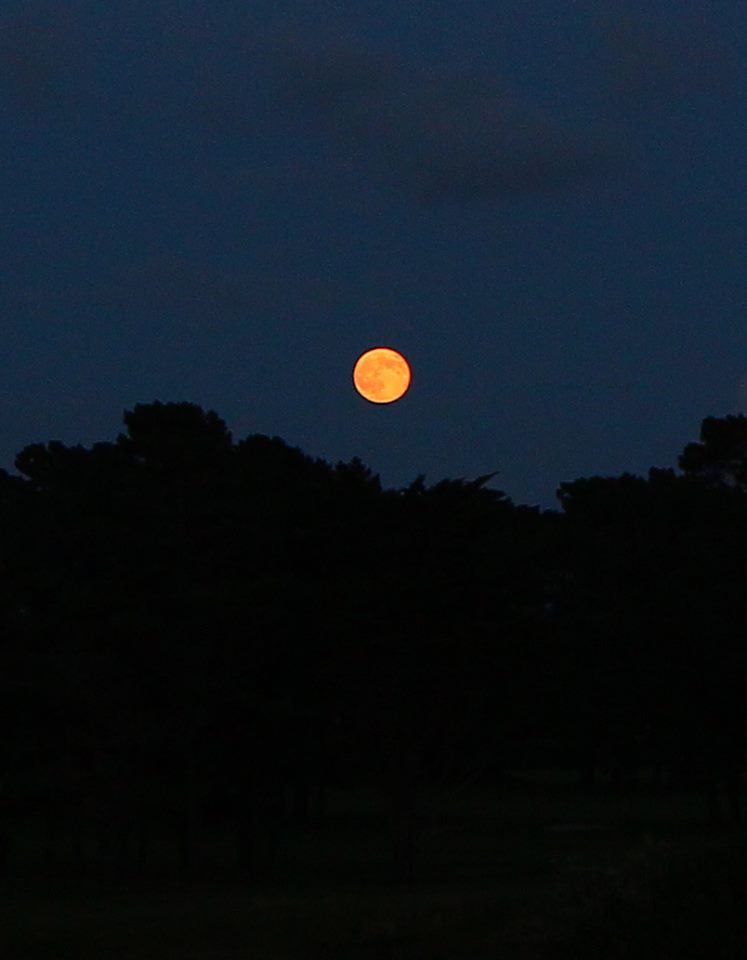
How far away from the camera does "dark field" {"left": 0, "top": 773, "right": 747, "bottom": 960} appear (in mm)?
17562

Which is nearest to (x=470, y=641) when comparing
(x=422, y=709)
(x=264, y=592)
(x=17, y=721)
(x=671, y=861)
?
(x=422, y=709)

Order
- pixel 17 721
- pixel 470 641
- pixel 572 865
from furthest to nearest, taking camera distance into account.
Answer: pixel 17 721 < pixel 470 641 < pixel 572 865

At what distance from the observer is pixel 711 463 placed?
8538cm

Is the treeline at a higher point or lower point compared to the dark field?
higher

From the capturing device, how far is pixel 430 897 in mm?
32812

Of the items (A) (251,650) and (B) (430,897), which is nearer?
(B) (430,897)

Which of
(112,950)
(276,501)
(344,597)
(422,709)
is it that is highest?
(276,501)

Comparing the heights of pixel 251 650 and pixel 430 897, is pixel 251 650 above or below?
above

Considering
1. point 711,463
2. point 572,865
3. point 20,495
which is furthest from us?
point 711,463

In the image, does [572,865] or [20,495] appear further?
[20,495]

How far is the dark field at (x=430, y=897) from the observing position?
17562 millimetres

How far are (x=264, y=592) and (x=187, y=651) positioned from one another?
242cm

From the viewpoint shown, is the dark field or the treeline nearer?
the dark field

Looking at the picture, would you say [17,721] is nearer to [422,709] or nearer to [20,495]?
[422,709]
